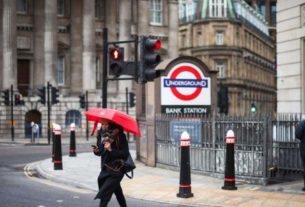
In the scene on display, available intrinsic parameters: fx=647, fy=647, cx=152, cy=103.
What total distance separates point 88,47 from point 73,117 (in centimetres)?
589

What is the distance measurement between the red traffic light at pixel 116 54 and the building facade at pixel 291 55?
7.33 m

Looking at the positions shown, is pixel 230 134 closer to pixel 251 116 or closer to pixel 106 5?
pixel 251 116

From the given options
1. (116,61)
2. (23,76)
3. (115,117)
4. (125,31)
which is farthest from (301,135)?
(23,76)

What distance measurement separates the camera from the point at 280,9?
2161cm

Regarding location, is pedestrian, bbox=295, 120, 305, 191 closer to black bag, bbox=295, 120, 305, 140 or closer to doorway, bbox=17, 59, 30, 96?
black bag, bbox=295, 120, 305, 140

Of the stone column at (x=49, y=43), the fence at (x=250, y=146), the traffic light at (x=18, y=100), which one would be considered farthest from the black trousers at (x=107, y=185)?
the stone column at (x=49, y=43)

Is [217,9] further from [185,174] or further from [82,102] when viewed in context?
[185,174]

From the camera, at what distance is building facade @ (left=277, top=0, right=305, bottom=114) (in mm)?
20578

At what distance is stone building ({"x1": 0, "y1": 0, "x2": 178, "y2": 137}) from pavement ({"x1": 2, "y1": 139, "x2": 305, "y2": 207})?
31.9m

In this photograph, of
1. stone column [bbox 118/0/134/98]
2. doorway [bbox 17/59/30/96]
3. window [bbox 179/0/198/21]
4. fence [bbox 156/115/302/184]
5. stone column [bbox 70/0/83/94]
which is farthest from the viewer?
window [bbox 179/0/198/21]

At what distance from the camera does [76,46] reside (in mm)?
55406

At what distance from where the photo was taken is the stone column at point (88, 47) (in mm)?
52594

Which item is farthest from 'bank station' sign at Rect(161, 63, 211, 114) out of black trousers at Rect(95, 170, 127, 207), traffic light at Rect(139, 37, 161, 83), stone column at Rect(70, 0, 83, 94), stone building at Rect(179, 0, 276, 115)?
stone building at Rect(179, 0, 276, 115)

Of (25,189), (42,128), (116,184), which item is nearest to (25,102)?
(42,128)
